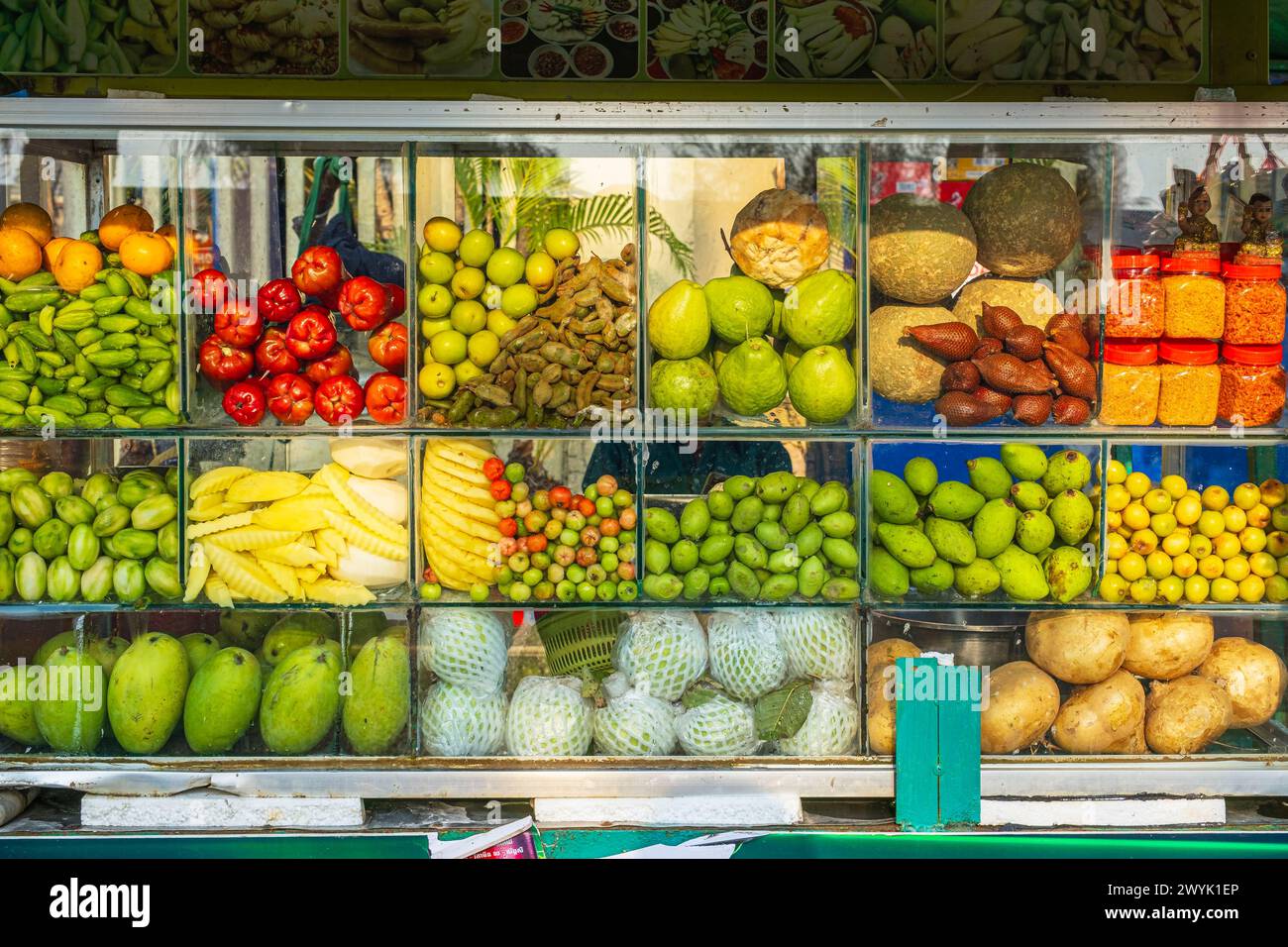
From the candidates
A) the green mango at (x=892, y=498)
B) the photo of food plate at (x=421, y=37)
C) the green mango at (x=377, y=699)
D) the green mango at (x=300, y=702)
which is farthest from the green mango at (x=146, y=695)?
the green mango at (x=892, y=498)

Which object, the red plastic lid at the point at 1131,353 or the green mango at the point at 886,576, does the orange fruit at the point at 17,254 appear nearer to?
the green mango at the point at 886,576

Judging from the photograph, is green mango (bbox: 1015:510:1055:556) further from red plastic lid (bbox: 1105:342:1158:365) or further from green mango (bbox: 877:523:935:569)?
red plastic lid (bbox: 1105:342:1158:365)

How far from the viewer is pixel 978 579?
348 cm

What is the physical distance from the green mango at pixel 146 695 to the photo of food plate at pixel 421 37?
2138mm

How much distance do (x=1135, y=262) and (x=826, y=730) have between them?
1.85 metres

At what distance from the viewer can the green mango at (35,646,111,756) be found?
3498 millimetres

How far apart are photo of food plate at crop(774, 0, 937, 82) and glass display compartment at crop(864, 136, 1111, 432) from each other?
0.53 metres

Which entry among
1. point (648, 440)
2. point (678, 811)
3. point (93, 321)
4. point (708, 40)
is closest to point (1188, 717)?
point (678, 811)

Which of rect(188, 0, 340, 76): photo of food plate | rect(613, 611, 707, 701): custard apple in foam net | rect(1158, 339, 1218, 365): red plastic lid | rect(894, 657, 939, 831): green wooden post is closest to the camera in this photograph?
rect(894, 657, 939, 831): green wooden post

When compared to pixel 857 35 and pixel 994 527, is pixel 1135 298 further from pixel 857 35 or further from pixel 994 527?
pixel 857 35

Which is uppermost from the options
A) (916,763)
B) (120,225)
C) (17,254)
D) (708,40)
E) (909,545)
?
(708,40)

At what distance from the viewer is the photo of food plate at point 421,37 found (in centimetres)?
374

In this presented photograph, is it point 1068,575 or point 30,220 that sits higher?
point 30,220

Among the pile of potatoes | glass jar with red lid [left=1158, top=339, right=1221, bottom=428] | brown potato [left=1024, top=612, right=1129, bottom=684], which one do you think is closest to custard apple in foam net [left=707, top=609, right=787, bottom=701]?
the pile of potatoes
